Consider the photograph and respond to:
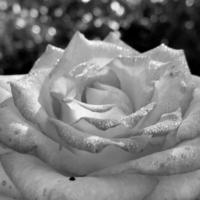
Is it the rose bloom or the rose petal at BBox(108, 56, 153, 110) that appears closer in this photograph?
the rose bloom

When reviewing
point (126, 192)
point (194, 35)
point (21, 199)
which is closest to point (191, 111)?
point (126, 192)

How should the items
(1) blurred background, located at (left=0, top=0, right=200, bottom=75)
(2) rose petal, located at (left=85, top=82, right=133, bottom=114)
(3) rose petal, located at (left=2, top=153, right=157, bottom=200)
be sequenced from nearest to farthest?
(3) rose petal, located at (left=2, top=153, right=157, bottom=200), (2) rose petal, located at (left=85, top=82, right=133, bottom=114), (1) blurred background, located at (left=0, top=0, right=200, bottom=75)

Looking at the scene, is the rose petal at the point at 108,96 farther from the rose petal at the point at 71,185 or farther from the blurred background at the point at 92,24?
the blurred background at the point at 92,24

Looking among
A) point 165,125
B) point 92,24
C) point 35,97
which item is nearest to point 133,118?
point 165,125

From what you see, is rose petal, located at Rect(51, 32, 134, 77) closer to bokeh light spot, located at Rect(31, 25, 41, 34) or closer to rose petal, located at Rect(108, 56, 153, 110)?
rose petal, located at Rect(108, 56, 153, 110)

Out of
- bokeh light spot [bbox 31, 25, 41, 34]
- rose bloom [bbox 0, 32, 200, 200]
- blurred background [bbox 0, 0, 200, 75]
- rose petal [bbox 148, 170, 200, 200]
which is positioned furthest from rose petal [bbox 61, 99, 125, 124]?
bokeh light spot [bbox 31, 25, 41, 34]

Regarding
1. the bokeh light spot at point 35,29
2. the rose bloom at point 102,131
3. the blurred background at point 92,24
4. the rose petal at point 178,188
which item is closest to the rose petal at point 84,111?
the rose bloom at point 102,131

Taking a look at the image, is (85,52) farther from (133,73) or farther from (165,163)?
(165,163)

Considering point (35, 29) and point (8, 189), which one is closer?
point (8, 189)
